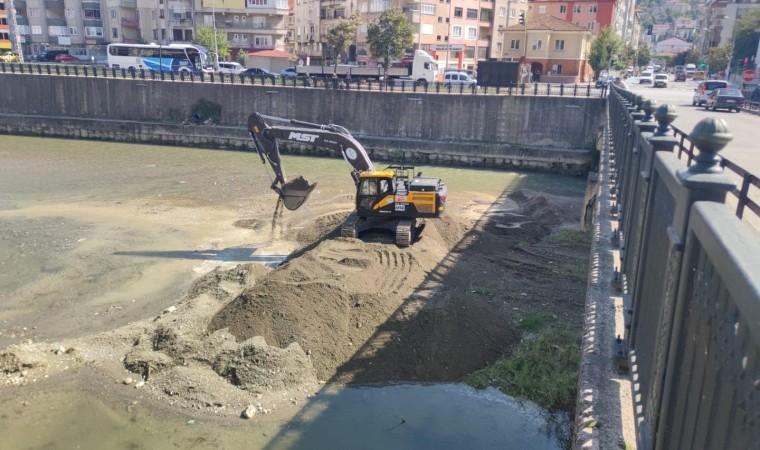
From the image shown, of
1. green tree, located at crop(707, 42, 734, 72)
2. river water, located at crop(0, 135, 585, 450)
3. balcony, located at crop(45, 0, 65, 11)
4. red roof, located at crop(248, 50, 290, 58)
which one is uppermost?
balcony, located at crop(45, 0, 65, 11)

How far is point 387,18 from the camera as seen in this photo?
4569cm

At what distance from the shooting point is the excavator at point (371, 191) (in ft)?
48.2

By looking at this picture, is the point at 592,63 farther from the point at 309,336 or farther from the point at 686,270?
the point at 686,270

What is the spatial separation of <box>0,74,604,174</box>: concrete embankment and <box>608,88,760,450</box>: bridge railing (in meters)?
26.4

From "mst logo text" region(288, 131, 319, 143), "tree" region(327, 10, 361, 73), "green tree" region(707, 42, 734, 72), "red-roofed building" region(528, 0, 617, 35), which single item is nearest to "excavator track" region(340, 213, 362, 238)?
"mst logo text" region(288, 131, 319, 143)

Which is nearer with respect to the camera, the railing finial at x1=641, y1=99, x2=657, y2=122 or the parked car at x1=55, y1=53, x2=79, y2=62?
the railing finial at x1=641, y1=99, x2=657, y2=122

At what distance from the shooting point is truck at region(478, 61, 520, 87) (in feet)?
123

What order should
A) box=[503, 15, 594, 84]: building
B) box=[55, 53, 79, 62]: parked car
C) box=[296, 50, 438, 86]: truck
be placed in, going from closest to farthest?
box=[296, 50, 438, 86]: truck → box=[503, 15, 594, 84]: building → box=[55, 53, 79, 62]: parked car

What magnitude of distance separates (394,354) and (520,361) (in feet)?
6.88

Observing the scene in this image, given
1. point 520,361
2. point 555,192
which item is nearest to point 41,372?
point 520,361

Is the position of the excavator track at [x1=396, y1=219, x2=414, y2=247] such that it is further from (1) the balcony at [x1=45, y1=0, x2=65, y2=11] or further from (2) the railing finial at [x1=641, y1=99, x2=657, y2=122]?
(1) the balcony at [x1=45, y1=0, x2=65, y2=11]

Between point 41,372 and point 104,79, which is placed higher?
point 104,79

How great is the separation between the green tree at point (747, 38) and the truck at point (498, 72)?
35.1 metres

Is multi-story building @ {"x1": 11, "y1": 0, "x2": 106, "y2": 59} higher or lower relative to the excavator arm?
higher
